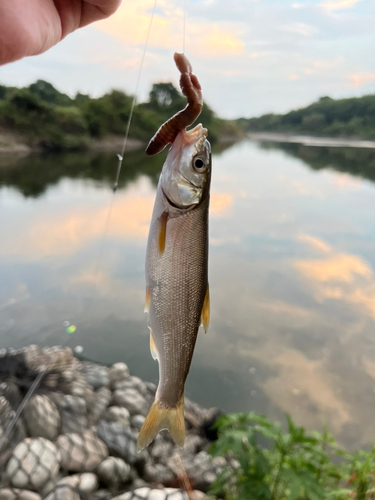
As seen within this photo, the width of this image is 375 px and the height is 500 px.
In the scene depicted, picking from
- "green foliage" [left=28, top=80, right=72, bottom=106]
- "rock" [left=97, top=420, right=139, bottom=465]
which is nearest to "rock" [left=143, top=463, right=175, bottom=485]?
"rock" [left=97, top=420, right=139, bottom=465]

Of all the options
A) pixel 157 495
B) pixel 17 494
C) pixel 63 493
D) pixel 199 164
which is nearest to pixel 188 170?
pixel 199 164

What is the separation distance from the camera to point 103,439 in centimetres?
307

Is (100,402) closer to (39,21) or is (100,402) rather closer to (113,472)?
(113,472)

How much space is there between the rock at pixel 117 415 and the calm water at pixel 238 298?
71 centimetres

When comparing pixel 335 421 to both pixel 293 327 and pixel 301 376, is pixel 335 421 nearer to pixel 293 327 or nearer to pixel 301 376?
pixel 301 376

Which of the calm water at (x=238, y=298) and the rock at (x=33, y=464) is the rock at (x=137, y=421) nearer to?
the calm water at (x=238, y=298)

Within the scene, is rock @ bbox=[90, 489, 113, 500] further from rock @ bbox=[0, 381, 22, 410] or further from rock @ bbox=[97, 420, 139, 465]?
rock @ bbox=[0, 381, 22, 410]

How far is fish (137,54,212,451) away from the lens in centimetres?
125

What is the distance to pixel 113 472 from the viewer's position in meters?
2.74

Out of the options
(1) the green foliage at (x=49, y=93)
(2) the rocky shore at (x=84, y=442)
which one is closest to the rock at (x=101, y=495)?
(2) the rocky shore at (x=84, y=442)

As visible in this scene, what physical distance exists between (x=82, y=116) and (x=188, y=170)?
3115 centimetres

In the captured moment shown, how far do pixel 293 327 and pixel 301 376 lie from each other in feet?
3.73

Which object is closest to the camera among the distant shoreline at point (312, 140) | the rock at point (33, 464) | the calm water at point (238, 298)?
the rock at point (33, 464)

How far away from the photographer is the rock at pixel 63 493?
2.44 m
